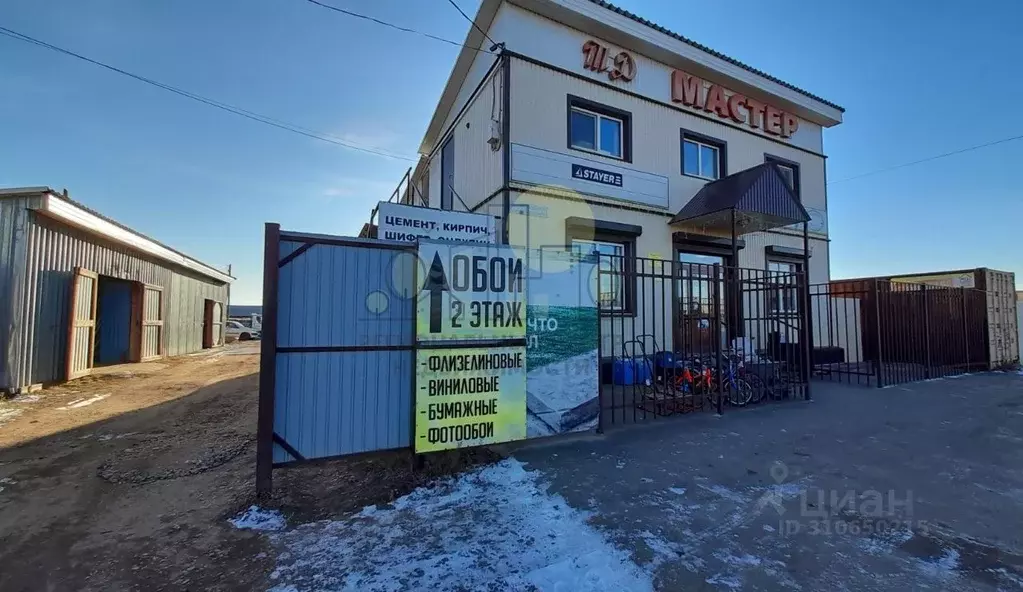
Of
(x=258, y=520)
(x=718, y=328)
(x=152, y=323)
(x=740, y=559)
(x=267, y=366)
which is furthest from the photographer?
(x=152, y=323)

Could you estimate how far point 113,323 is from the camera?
1466cm

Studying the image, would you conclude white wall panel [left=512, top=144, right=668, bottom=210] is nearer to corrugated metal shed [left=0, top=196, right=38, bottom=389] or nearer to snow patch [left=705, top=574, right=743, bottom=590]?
snow patch [left=705, top=574, right=743, bottom=590]

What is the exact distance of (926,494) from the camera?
3672mm

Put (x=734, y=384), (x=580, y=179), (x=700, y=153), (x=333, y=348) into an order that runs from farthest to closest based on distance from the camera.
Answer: (x=700, y=153) < (x=580, y=179) < (x=734, y=384) < (x=333, y=348)

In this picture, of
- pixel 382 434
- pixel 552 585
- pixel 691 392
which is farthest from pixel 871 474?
pixel 382 434

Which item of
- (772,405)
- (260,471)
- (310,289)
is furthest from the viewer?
(772,405)

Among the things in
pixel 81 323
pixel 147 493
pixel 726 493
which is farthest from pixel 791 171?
pixel 81 323

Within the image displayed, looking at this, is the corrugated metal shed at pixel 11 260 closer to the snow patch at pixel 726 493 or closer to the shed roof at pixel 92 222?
the shed roof at pixel 92 222

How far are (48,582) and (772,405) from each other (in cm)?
839

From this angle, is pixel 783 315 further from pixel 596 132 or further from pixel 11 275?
pixel 11 275

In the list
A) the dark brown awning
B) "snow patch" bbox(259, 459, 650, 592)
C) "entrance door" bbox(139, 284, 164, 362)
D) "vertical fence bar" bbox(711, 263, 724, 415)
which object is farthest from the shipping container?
"entrance door" bbox(139, 284, 164, 362)

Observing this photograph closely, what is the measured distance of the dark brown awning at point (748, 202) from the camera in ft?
27.7

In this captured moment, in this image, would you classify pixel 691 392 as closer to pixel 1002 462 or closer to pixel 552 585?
pixel 1002 462

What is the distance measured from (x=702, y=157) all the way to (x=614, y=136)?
9.10 feet
